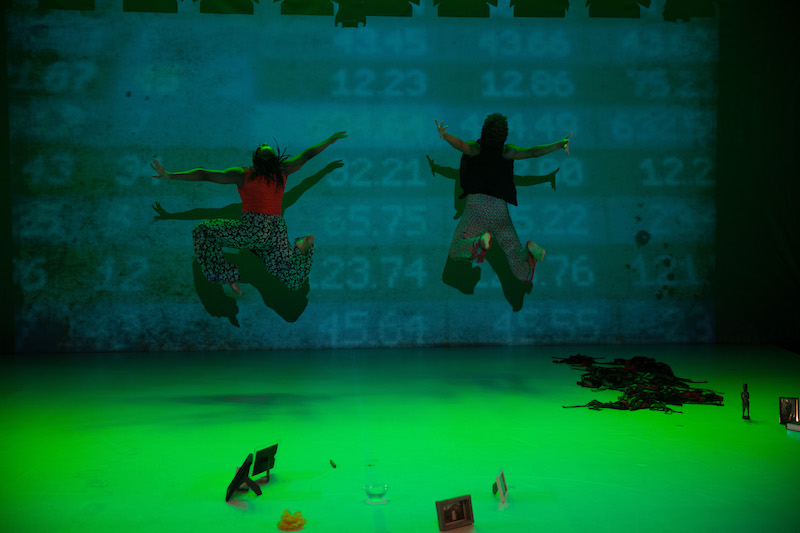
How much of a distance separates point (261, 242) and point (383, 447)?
239 centimetres

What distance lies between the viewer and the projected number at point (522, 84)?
714 centimetres

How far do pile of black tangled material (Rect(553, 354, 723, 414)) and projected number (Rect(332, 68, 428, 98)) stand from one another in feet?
8.92

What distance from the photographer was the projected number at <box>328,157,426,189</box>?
7086 mm

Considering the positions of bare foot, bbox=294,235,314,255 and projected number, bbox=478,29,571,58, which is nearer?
bare foot, bbox=294,235,314,255

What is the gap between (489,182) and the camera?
6367 millimetres

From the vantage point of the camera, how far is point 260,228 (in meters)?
6.03

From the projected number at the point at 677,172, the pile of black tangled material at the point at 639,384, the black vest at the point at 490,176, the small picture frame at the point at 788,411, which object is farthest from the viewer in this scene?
the projected number at the point at 677,172

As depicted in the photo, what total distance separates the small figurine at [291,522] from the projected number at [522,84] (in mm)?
4942

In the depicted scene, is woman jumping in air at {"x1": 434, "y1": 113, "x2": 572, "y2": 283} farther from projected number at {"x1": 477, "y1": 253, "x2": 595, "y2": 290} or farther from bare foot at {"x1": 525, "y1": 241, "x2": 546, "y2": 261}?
projected number at {"x1": 477, "y1": 253, "x2": 595, "y2": 290}

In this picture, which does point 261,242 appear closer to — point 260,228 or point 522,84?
point 260,228

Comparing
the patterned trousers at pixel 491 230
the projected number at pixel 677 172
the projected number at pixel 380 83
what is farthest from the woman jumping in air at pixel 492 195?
the projected number at pixel 677 172

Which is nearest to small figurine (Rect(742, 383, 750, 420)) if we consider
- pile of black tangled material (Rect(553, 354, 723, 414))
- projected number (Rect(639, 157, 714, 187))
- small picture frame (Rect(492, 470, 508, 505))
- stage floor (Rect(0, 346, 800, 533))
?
stage floor (Rect(0, 346, 800, 533))

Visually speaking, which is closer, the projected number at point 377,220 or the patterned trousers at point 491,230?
the patterned trousers at point 491,230

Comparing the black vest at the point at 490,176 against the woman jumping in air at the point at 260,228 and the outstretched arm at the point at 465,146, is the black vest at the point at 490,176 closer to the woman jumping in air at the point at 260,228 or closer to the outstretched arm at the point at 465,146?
the outstretched arm at the point at 465,146
